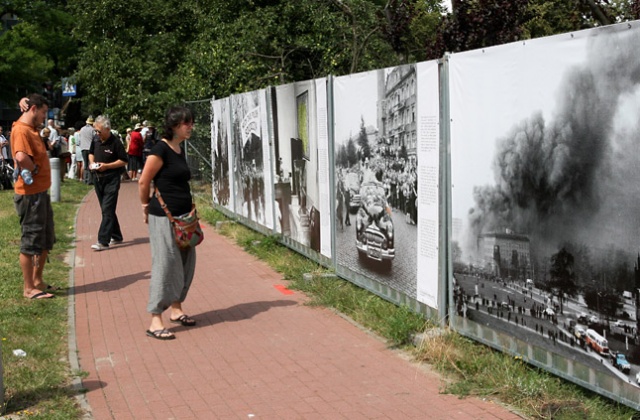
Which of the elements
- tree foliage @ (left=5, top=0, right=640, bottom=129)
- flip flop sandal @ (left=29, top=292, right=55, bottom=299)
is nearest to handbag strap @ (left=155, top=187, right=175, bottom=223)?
flip flop sandal @ (left=29, top=292, right=55, bottom=299)

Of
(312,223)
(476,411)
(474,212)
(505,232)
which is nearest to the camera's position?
(476,411)

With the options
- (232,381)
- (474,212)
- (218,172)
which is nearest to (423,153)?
(474,212)

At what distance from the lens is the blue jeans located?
1227 centimetres

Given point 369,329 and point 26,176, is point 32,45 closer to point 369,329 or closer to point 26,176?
point 26,176

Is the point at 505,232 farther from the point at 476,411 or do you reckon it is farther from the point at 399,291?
the point at 399,291

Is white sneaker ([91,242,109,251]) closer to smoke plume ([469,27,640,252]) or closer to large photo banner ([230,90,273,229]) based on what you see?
large photo banner ([230,90,273,229])

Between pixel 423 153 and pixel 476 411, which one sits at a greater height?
pixel 423 153

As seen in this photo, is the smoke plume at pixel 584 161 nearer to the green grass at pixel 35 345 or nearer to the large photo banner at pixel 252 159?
the green grass at pixel 35 345

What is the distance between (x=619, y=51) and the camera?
467 centimetres

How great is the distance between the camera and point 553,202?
5.30m

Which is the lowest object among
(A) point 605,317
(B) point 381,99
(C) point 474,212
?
(A) point 605,317

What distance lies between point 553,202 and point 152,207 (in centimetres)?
349

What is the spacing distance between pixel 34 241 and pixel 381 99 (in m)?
3.64

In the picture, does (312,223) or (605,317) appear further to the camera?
(312,223)
